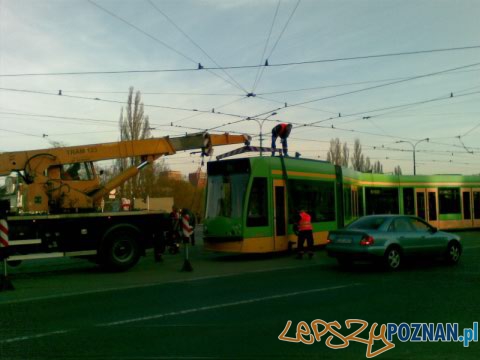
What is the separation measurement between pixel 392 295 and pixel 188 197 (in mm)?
60372

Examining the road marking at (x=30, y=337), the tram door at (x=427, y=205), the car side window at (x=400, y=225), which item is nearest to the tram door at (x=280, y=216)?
the car side window at (x=400, y=225)

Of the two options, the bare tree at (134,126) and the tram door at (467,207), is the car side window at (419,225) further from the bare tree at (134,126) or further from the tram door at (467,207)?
the bare tree at (134,126)

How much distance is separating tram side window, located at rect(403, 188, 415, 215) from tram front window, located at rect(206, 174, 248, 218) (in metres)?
14.6

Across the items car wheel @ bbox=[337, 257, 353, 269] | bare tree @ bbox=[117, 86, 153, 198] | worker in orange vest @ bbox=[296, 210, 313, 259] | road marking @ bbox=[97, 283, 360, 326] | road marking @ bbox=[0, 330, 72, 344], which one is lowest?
road marking @ bbox=[0, 330, 72, 344]

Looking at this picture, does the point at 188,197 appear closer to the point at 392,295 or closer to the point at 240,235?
the point at 240,235

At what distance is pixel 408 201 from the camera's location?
1057 inches

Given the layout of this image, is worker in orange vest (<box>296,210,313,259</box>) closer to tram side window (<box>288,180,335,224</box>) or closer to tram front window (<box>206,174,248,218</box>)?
tram side window (<box>288,180,335,224</box>)

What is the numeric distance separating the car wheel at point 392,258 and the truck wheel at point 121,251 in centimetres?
653

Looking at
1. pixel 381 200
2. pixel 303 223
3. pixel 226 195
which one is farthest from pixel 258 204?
pixel 381 200

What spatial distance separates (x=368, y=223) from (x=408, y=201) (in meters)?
15.5

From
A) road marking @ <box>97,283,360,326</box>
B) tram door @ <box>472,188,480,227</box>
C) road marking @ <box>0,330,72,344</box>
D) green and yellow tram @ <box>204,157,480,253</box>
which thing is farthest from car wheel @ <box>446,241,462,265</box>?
tram door @ <box>472,188,480,227</box>

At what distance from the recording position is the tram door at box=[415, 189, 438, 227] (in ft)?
89.0

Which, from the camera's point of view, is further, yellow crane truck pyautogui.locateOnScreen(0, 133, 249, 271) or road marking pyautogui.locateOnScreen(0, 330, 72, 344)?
yellow crane truck pyautogui.locateOnScreen(0, 133, 249, 271)

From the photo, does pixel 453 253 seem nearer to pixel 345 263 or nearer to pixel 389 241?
pixel 389 241
